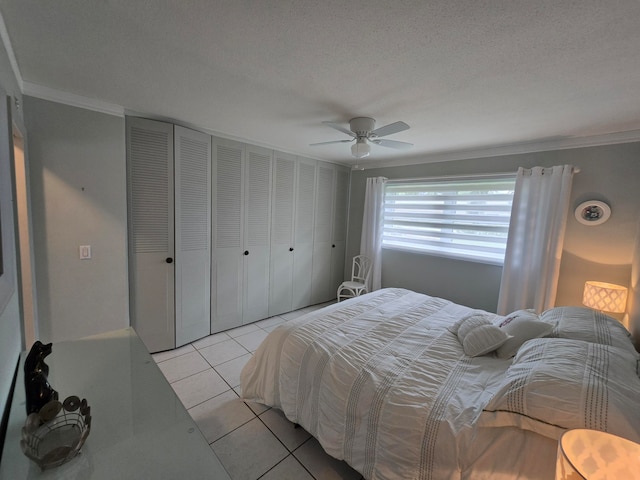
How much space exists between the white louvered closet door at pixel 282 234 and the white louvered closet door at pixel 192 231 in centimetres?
88

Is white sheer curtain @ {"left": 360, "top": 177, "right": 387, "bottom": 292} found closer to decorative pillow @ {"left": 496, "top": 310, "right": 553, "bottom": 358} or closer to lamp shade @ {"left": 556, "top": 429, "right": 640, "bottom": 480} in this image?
decorative pillow @ {"left": 496, "top": 310, "right": 553, "bottom": 358}

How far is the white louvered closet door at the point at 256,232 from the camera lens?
324 centimetres

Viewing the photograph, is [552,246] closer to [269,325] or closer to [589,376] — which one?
[589,376]

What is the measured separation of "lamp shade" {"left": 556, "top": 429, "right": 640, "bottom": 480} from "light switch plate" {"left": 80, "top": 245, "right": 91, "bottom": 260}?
3.02m

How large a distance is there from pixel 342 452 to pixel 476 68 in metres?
2.22

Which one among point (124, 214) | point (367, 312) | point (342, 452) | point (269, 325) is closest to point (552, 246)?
point (367, 312)

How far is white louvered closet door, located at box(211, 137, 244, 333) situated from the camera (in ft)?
9.72

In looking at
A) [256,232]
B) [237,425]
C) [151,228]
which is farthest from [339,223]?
[237,425]

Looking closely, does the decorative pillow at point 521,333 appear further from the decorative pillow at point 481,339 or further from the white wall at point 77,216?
the white wall at point 77,216

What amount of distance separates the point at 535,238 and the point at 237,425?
324cm

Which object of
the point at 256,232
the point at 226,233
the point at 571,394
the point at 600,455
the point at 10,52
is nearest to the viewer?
the point at 600,455

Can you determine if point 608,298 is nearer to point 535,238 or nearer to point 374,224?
point 535,238

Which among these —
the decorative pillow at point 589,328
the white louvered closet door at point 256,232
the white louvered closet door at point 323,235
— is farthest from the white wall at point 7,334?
the white louvered closet door at point 323,235

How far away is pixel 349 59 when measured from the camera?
1.42 meters
